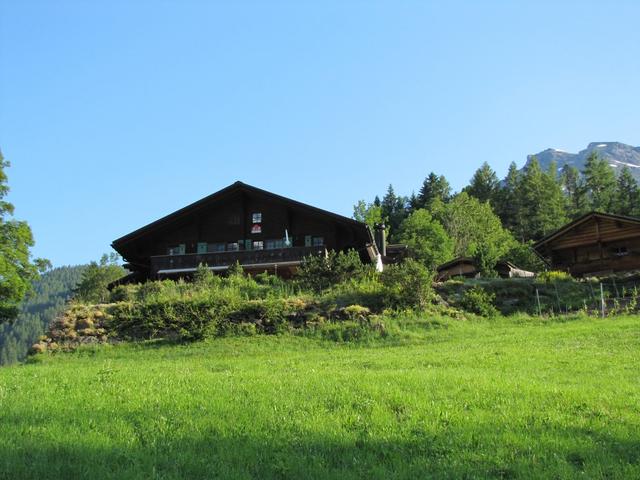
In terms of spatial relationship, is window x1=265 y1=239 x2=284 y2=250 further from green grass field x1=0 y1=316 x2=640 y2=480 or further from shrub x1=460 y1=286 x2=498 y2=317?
green grass field x1=0 y1=316 x2=640 y2=480

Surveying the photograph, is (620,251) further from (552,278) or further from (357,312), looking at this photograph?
(357,312)

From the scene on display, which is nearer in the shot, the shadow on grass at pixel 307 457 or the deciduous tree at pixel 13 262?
the shadow on grass at pixel 307 457

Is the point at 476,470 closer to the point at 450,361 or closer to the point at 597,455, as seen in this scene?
the point at 597,455

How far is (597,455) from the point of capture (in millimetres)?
6680

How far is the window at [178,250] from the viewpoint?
136 ft

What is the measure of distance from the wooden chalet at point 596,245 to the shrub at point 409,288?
55.7 ft

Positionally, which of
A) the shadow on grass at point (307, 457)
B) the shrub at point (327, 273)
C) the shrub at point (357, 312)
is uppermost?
the shrub at point (327, 273)

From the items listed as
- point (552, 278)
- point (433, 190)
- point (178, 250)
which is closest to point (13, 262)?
point (178, 250)

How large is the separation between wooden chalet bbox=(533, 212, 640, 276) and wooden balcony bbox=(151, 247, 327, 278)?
15114 mm

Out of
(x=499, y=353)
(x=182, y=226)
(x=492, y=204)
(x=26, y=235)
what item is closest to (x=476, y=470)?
(x=499, y=353)

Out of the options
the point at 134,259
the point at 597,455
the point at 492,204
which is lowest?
the point at 597,455

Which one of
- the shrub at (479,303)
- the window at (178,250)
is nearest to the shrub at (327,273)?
the shrub at (479,303)

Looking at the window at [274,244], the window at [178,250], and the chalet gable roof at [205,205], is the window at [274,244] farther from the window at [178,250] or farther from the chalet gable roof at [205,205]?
the window at [178,250]

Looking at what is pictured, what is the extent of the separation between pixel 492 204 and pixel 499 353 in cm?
8224
